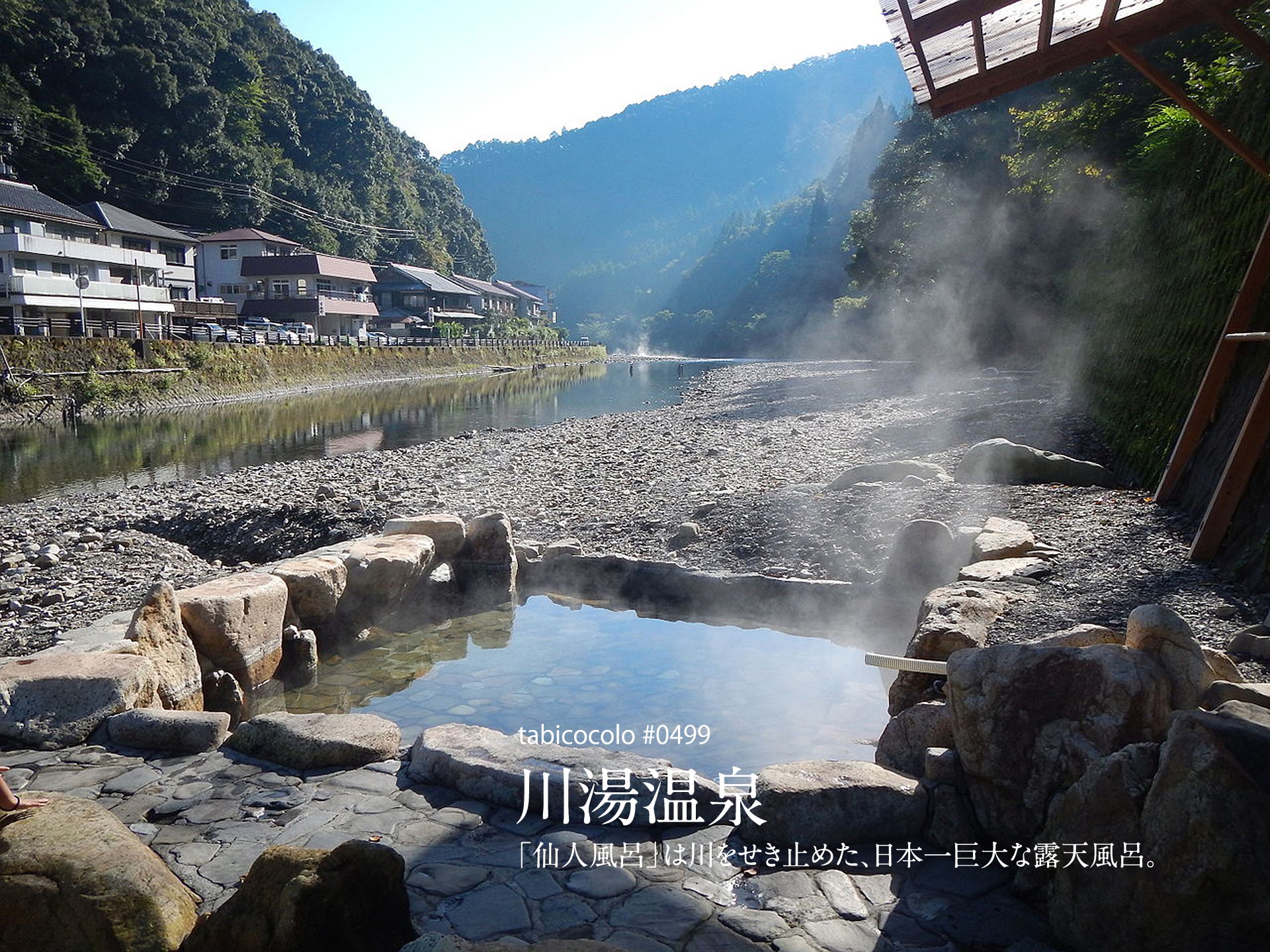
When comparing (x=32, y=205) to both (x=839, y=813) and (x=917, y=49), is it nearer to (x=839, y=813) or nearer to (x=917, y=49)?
(x=917, y=49)

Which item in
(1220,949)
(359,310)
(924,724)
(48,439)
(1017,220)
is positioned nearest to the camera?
(1220,949)

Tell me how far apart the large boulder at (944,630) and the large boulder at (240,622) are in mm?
5058

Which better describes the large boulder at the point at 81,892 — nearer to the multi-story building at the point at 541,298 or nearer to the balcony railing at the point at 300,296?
the balcony railing at the point at 300,296

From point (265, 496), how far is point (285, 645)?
7.16 metres

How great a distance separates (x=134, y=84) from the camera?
55000mm

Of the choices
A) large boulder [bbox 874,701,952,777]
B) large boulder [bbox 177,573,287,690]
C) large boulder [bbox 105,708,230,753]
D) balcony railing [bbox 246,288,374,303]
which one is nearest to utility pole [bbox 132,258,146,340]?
balcony railing [bbox 246,288,374,303]

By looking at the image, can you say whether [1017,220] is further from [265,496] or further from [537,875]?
[537,875]

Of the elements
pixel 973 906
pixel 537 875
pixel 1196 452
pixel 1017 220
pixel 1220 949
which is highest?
pixel 1017 220

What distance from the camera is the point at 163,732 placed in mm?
5137

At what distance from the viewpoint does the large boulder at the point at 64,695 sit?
5094mm

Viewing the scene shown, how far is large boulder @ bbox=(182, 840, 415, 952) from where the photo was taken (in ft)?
9.18

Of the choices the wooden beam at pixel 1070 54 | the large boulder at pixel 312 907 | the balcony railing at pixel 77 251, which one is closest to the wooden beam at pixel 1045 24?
the wooden beam at pixel 1070 54

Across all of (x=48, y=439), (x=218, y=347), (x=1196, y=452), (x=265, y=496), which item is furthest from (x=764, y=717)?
(x=218, y=347)

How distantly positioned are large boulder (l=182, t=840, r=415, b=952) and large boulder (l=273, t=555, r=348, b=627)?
5.32m
